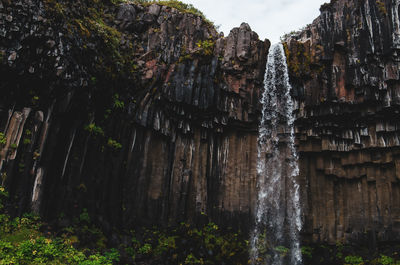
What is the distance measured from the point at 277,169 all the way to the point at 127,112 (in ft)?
28.6

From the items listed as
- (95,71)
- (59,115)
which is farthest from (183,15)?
(59,115)

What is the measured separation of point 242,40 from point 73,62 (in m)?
9.01

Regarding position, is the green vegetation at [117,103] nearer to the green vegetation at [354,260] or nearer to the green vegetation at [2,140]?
the green vegetation at [2,140]

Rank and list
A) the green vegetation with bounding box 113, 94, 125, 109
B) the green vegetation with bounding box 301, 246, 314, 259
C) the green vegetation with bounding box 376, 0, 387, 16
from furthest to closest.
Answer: the green vegetation with bounding box 301, 246, 314, 259, the green vegetation with bounding box 376, 0, 387, 16, the green vegetation with bounding box 113, 94, 125, 109

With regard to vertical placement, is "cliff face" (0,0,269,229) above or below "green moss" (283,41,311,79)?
below

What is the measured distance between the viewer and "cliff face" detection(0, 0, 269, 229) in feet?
40.3

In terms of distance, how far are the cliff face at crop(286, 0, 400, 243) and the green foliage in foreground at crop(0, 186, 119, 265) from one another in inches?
448

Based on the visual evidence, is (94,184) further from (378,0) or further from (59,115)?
(378,0)

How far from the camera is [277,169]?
58.9 feet

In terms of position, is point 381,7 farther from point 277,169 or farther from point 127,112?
point 127,112

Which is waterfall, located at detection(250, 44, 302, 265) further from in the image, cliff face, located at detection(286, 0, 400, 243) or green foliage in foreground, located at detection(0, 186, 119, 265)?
green foliage in foreground, located at detection(0, 186, 119, 265)

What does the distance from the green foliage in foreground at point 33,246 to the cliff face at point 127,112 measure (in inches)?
27.5

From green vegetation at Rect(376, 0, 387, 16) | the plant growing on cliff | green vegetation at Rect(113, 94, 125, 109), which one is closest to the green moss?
green vegetation at Rect(376, 0, 387, 16)

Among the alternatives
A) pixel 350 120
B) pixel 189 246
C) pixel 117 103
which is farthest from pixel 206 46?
pixel 189 246
